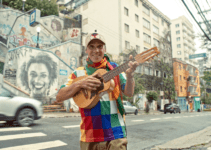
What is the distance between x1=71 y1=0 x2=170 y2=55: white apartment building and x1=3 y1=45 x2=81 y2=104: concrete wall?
10.4 m

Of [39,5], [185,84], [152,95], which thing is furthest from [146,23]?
[39,5]

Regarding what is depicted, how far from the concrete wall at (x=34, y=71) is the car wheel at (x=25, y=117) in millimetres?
10448

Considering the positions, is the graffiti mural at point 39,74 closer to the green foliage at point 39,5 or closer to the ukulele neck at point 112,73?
the ukulele neck at point 112,73

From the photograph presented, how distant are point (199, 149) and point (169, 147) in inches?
29.7

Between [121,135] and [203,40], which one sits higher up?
[203,40]

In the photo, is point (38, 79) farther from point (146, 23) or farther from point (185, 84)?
point (185, 84)

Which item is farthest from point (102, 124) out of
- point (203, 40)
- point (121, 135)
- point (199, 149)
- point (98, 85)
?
point (203, 40)

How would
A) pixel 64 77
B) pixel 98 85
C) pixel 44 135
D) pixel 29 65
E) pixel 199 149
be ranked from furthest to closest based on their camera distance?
pixel 64 77 → pixel 29 65 → pixel 44 135 → pixel 199 149 → pixel 98 85

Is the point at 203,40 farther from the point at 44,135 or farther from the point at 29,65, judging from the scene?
the point at 29,65

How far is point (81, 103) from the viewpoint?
73.3 inches

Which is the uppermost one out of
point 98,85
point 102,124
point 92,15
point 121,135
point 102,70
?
point 92,15

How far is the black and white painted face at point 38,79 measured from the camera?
1788cm

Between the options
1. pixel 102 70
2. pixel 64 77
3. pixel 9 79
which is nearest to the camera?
pixel 102 70

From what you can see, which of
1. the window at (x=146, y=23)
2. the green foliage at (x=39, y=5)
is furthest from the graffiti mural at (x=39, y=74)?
the window at (x=146, y=23)
